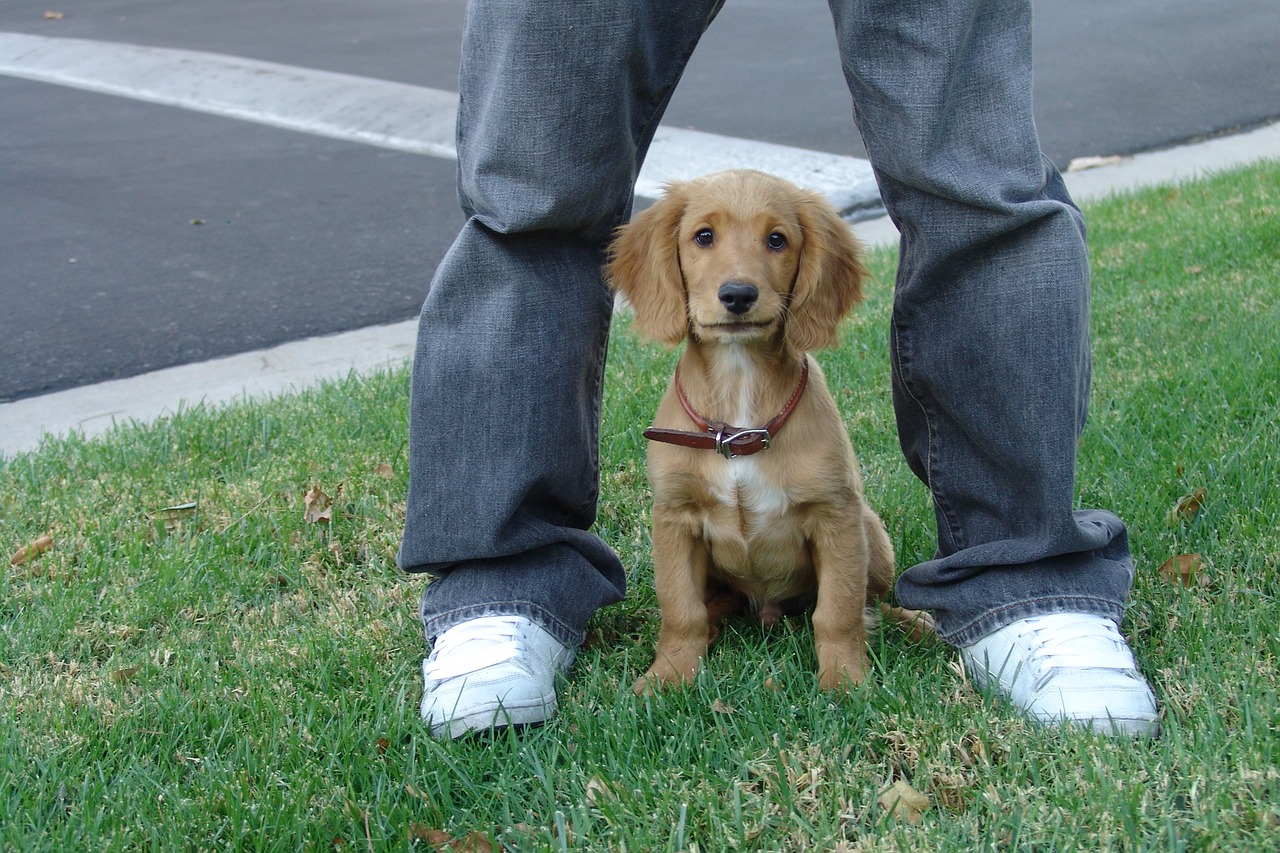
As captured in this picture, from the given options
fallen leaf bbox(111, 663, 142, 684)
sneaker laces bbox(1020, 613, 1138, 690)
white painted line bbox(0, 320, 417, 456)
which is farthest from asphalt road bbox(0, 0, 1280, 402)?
sneaker laces bbox(1020, 613, 1138, 690)

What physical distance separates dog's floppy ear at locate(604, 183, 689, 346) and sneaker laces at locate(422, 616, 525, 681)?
64 cm

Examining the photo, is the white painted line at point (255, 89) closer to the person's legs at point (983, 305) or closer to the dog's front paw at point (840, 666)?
the person's legs at point (983, 305)

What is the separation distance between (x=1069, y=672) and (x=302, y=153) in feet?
22.9

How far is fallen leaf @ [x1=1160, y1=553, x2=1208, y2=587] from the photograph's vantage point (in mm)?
2558

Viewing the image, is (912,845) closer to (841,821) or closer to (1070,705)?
(841,821)

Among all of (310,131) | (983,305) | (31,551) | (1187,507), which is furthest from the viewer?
(310,131)

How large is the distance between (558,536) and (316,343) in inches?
105

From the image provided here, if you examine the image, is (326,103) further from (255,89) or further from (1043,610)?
(1043,610)

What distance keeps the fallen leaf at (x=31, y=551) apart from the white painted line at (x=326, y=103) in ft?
12.9

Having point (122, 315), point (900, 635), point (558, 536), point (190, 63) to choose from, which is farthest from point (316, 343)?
point (190, 63)

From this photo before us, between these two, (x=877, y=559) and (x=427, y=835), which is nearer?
(x=427, y=835)

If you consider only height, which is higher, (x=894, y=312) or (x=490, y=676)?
(x=894, y=312)

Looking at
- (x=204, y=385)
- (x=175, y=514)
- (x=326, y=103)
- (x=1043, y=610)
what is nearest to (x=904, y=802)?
(x=1043, y=610)

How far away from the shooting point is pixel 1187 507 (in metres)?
2.85
